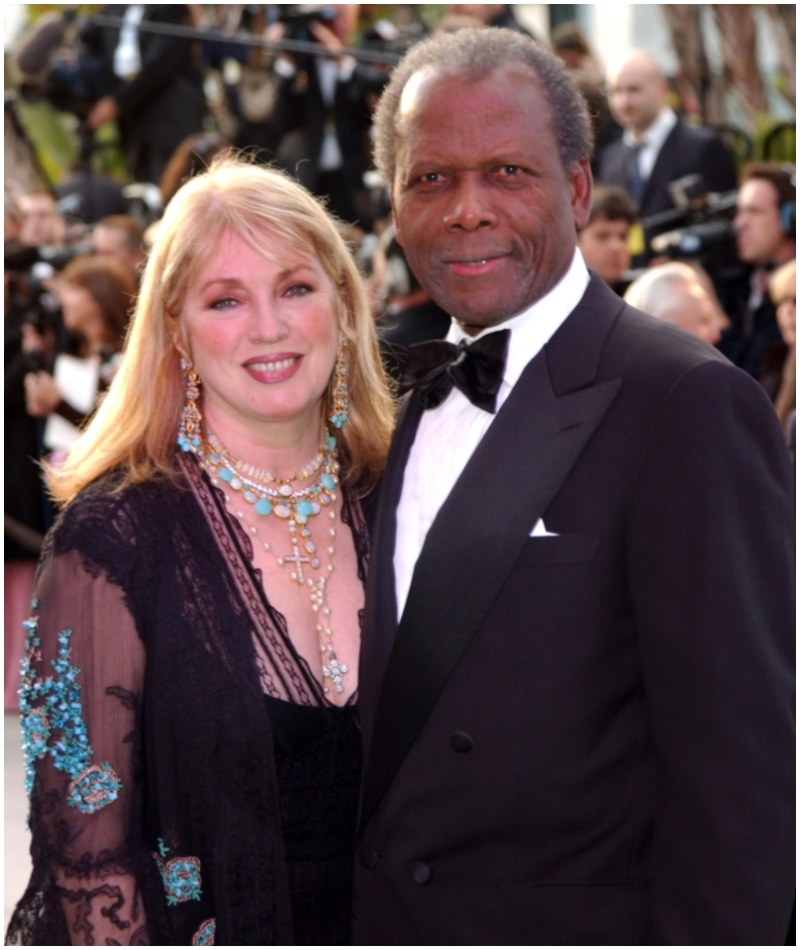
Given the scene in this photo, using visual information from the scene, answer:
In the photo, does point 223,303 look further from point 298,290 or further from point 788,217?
point 788,217

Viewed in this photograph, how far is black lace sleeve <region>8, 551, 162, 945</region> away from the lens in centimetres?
247

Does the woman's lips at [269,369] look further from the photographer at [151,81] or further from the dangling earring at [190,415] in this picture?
the photographer at [151,81]

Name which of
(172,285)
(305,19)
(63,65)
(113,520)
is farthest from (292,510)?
(63,65)

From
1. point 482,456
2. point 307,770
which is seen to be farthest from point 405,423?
point 307,770

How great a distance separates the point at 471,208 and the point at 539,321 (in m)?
0.23

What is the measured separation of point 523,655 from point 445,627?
0.14 m

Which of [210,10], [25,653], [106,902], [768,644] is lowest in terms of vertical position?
[106,902]

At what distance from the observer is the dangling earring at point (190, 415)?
2814 mm

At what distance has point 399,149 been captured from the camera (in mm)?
2301

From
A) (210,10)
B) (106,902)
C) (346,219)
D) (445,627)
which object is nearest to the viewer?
(445,627)

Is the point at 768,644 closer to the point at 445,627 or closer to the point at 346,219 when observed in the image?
the point at 445,627

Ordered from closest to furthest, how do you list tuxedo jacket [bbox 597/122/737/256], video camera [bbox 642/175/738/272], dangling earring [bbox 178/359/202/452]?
1. dangling earring [bbox 178/359/202/452]
2. video camera [bbox 642/175/738/272]
3. tuxedo jacket [bbox 597/122/737/256]

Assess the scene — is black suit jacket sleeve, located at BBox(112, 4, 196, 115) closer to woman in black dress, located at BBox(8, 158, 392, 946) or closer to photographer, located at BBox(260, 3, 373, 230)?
photographer, located at BBox(260, 3, 373, 230)

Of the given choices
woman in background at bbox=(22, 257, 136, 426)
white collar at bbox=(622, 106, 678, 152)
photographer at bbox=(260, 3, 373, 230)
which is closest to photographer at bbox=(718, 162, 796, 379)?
white collar at bbox=(622, 106, 678, 152)
